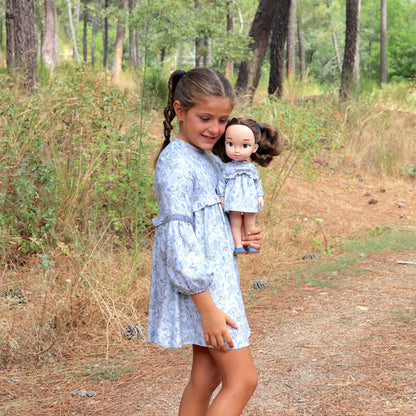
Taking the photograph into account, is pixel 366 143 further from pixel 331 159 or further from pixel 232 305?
pixel 232 305

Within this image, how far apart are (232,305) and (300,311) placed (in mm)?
2624

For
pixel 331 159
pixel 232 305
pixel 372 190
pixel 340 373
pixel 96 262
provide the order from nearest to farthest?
pixel 232 305
pixel 340 373
pixel 96 262
pixel 372 190
pixel 331 159

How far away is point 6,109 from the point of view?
5.06m

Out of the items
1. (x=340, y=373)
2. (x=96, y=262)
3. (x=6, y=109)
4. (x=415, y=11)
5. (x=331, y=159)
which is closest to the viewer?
(x=340, y=373)

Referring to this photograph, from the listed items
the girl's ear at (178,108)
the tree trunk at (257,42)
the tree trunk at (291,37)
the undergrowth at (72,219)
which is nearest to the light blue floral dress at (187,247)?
the girl's ear at (178,108)

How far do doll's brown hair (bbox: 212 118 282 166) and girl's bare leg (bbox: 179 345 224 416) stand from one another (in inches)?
32.0

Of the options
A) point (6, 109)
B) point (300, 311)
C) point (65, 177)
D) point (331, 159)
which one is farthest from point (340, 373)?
point (331, 159)

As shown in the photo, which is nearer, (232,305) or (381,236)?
(232,305)

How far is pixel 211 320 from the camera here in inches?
73.1

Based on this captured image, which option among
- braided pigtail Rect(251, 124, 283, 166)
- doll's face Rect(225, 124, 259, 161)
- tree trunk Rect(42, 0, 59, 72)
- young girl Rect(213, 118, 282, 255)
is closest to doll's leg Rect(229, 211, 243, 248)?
young girl Rect(213, 118, 282, 255)

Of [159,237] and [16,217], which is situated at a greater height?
[159,237]

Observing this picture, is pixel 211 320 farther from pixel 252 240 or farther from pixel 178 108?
pixel 178 108

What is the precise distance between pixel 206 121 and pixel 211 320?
74cm

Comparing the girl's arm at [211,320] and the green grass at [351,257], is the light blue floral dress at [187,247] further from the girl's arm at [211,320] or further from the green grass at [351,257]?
the green grass at [351,257]
